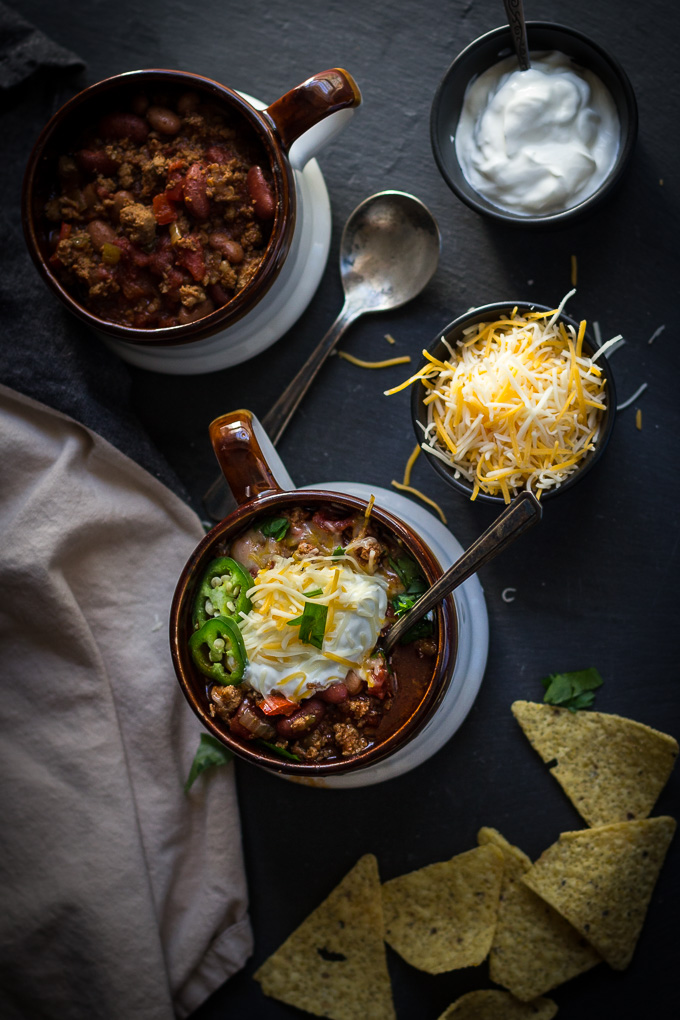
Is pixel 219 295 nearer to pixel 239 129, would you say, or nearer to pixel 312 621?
pixel 239 129

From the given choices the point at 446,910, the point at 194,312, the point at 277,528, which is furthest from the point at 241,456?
the point at 446,910

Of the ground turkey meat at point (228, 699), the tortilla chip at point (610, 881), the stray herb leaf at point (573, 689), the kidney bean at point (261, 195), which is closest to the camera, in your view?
the ground turkey meat at point (228, 699)

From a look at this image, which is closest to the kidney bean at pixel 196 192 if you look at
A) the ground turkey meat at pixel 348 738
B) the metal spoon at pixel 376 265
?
the metal spoon at pixel 376 265

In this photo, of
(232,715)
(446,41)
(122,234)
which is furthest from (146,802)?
(446,41)

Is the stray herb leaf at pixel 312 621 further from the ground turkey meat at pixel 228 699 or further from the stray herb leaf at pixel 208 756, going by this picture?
the stray herb leaf at pixel 208 756

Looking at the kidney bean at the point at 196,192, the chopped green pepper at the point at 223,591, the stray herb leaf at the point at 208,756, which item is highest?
the kidney bean at the point at 196,192

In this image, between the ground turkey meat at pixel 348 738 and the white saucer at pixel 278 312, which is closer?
the ground turkey meat at pixel 348 738

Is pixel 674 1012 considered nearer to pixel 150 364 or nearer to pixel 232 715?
pixel 232 715
